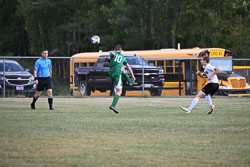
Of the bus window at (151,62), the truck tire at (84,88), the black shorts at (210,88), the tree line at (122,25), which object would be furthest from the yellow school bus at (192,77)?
the tree line at (122,25)

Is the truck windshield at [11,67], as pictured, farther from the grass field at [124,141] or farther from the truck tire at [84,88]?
the grass field at [124,141]

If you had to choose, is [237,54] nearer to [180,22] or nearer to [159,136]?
[180,22]

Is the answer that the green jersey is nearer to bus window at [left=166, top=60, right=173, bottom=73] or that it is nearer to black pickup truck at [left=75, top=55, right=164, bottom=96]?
black pickup truck at [left=75, top=55, right=164, bottom=96]

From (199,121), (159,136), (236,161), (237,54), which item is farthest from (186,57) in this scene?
(236,161)

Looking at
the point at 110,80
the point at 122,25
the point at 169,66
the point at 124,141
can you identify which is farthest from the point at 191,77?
the point at 122,25

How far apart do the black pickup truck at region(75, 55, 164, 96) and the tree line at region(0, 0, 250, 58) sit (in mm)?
14965

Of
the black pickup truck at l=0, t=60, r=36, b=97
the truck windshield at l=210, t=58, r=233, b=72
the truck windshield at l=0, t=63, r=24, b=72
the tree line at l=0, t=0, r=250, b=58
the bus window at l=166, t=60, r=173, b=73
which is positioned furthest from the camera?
the tree line at l=0, t=0, r=250, b=58

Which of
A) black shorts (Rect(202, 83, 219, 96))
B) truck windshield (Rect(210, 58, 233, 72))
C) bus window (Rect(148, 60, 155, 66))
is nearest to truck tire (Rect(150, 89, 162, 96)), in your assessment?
bus window (Rect(148, 60, 155, 66))

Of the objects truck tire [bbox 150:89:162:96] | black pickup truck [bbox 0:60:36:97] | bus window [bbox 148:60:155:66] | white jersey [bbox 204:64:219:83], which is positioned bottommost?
truck tire [bbox 150:89:162:96]

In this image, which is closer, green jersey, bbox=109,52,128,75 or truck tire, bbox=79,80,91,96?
green jersey, bbox=109,52,128,75

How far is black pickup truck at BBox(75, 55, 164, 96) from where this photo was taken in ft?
94.3

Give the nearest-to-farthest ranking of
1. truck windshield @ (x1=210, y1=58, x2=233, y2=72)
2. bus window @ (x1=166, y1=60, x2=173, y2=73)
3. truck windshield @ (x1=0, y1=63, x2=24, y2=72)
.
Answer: truck windshield @ (x1=0, y1=63, x2=24, y2=72) → truck windshield @ (x1=210, y1=58, x2=233, y2=72) → bus window @ (x1=166, y1=60, x2=173, y2=73)

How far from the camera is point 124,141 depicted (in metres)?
9.59

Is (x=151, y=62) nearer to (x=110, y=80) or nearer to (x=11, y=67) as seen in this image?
(x=110, y=80)
